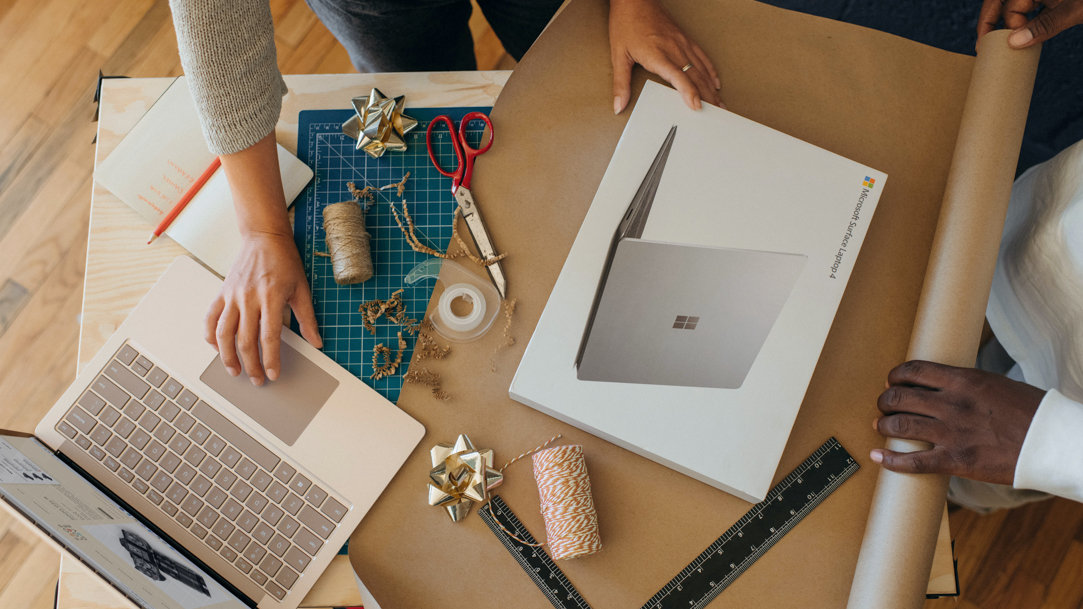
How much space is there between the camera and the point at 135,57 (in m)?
1.48

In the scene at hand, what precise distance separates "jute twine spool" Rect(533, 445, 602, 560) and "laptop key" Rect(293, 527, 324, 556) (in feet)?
0.88

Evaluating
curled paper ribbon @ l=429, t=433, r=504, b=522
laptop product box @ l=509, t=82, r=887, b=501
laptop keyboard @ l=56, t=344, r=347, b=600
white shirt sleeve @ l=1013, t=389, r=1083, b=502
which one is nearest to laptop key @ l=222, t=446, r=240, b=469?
laptop keyboard @ l=56, t=344, r=347, b=600

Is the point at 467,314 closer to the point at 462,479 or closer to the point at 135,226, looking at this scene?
the point at 462,479

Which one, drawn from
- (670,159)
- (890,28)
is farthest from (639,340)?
(890,28)

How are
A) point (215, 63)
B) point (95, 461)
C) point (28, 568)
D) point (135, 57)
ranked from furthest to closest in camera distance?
1. point (135, 57)
2. point (28, 568)
3. point (95, 461)
4. point (215, 63)

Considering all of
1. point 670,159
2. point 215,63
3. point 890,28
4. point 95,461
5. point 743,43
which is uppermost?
point 890,28

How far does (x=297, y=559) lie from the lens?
73 centimetres

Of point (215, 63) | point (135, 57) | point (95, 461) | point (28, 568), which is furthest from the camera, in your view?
point (135, 57)

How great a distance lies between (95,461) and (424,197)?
1.63 feet

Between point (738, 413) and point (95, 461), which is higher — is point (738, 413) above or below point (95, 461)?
above

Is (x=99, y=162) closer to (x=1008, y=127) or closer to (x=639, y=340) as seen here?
(x=639, y=340)

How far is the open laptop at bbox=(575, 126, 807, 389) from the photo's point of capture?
2.35ft

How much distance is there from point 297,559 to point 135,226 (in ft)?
1.56

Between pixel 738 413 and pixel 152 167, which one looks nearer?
pixel 738 413
